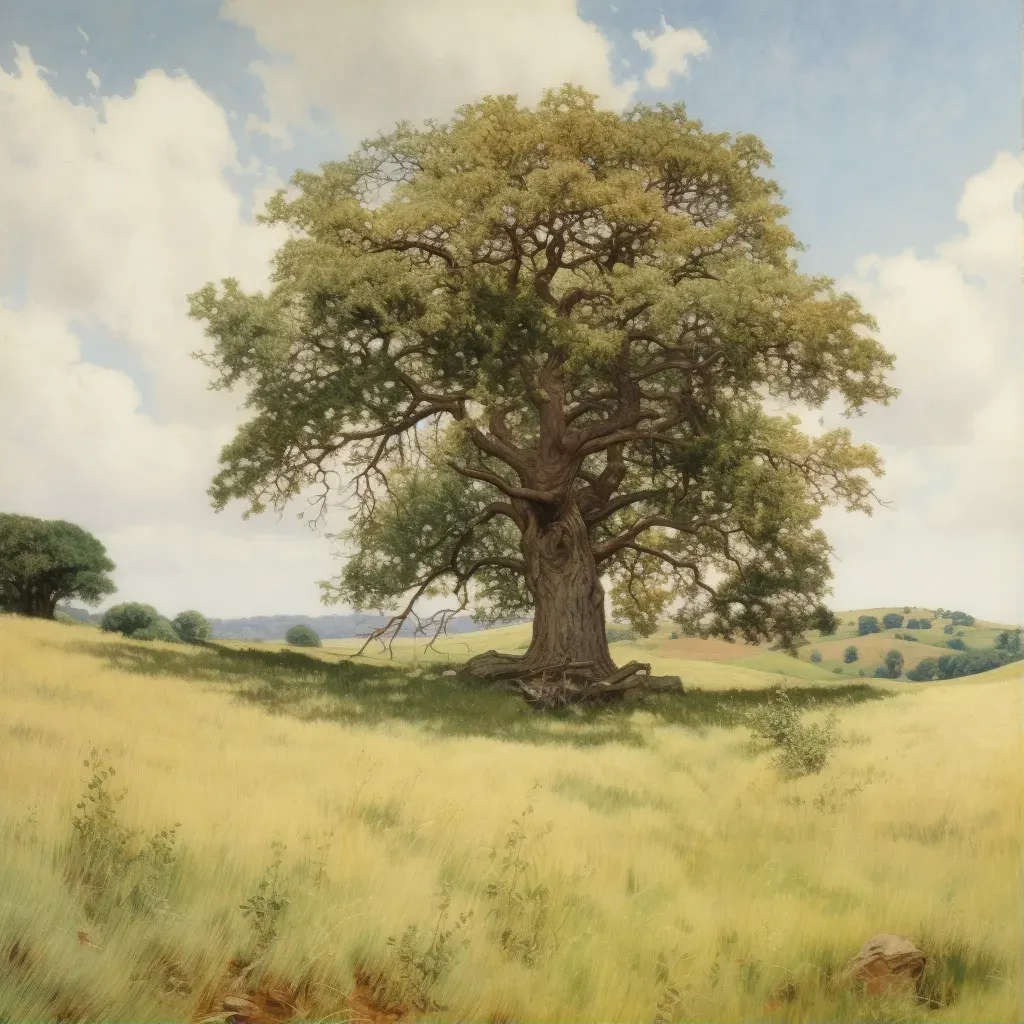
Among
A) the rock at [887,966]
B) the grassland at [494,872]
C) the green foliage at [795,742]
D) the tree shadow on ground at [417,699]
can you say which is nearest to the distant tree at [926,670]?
the tree shadow on ground at [417,699]

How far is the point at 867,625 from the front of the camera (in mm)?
68812

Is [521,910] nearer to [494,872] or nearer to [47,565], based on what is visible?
[494,872]

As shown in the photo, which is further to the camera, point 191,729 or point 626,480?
point 626,480

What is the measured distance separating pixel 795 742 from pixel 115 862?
35.4 feet

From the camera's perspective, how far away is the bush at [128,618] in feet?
161

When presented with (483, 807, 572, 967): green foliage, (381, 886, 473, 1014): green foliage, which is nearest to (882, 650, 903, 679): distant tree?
(483, 807, 572, 967): green foliage

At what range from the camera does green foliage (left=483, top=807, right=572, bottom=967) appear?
6383 millimetres

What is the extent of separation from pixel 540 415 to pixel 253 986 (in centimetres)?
1959

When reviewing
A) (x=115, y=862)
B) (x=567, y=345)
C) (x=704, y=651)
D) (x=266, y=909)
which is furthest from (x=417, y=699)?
(x=704, y=651)

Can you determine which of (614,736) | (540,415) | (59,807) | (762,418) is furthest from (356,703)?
(59,807)

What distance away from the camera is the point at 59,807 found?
7.05m

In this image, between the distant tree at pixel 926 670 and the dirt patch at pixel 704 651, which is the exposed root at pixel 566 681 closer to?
the dirt patch at pixel 704 651

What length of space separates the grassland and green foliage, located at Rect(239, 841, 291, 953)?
Result: 0.02 m

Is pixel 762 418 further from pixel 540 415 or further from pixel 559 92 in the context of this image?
pixel 559 92
